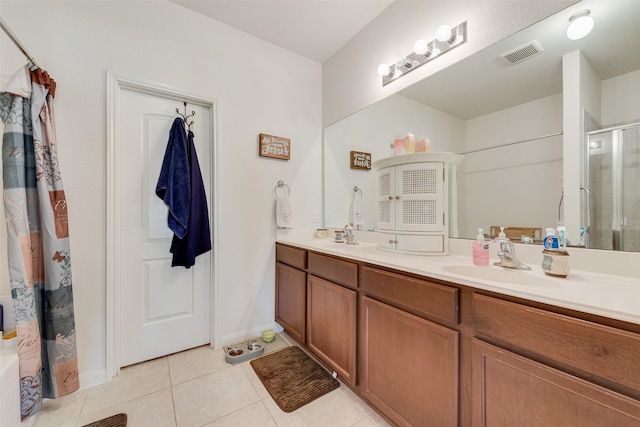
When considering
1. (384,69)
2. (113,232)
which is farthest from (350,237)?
(113,232)

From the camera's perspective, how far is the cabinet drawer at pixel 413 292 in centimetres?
99

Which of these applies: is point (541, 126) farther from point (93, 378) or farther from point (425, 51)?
point (93, 378)

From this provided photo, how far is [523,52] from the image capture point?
128 cm

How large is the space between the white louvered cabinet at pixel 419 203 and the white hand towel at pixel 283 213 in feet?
3.22

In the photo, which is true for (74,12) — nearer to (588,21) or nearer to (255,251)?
(255,251)

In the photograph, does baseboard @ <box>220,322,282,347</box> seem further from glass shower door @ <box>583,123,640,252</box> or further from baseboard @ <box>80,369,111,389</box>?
glass shower door @ <box>583,123,640,252</box>

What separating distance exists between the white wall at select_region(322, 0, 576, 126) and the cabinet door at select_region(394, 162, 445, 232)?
2.23 feet

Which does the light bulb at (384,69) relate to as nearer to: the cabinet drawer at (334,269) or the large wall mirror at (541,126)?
the large wall mirror at (541,126)

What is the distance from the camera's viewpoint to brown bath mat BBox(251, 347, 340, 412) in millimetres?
1472

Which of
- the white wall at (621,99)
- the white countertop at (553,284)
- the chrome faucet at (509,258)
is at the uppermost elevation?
the white wall at (621,99)

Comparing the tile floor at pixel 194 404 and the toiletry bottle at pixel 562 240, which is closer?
the toiletry bottle at pixel 562 240

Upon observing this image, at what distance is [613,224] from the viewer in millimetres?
1030

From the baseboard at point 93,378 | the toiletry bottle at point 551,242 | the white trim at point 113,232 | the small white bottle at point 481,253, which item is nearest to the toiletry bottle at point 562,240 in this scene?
the toiletry bottle at point 551,242

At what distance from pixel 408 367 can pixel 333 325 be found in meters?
0.56
